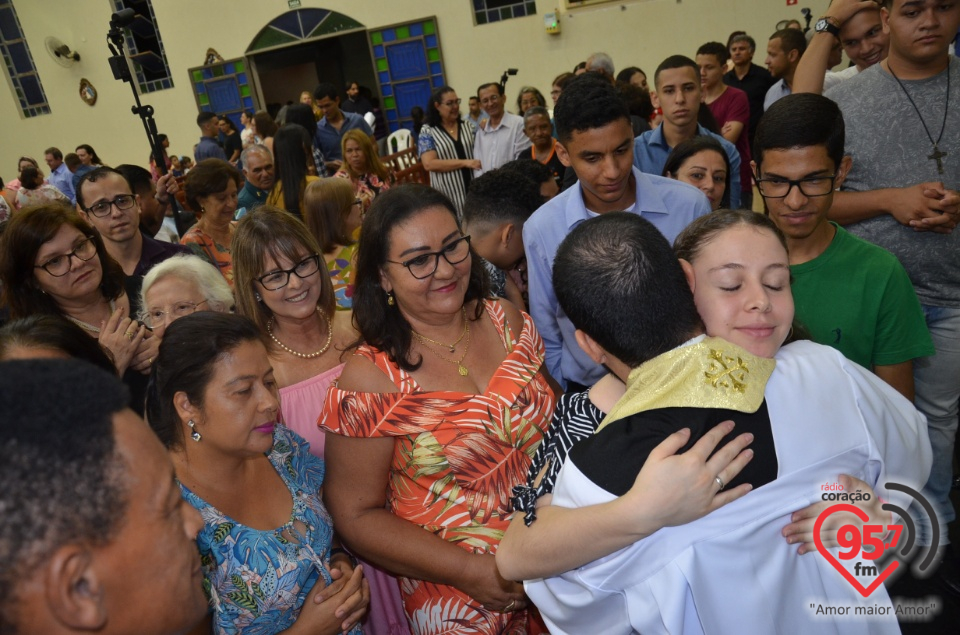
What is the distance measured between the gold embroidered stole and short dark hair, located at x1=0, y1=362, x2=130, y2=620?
817 mm

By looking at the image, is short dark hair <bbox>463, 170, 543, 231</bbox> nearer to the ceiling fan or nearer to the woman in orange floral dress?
the woman in orange floral dress

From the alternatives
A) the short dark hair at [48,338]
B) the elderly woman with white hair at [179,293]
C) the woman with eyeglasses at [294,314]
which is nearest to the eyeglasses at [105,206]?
the elderly woman with white hair at [179,293]

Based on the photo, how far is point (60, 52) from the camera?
13195 millimetres

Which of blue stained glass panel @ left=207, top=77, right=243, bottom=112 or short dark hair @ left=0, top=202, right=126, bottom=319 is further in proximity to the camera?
blue stained glass panel @ left=207, top=77, right=243, bottom=112

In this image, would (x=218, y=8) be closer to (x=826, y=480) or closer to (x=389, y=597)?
(x=389, y=597)

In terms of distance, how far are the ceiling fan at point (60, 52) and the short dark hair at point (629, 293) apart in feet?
51.5

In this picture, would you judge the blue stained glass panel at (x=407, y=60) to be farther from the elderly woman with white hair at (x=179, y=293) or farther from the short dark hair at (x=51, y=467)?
the short dark hair at (x=51, y=467)

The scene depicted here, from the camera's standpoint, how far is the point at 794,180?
1872 mm

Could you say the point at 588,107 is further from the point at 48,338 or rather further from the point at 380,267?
the point at 48,338

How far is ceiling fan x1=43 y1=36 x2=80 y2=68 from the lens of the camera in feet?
43.1

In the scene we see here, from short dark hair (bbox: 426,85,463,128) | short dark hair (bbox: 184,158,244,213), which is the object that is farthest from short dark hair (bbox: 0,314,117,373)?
short dark hair (bbox: 426,85,463,128)

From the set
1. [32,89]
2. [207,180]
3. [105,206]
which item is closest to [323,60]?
[32,89]

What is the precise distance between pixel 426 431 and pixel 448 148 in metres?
5.41

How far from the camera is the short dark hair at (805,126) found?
1860 millimetres
